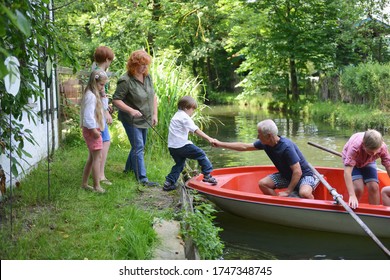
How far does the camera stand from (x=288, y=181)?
273 inches

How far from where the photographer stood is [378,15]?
91.5 feet

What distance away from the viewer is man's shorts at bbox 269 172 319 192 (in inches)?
265

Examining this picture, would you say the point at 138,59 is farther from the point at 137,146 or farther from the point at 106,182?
the point at 106,182

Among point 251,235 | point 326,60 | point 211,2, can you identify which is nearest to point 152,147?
point 251,235

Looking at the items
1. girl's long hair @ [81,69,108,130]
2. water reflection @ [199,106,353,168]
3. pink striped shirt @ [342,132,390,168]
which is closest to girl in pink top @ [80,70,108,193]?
girl's long hair @ [81,69,108,130]

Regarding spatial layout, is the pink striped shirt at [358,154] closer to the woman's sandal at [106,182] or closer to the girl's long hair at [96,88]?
the girl's long hair at [96,88]

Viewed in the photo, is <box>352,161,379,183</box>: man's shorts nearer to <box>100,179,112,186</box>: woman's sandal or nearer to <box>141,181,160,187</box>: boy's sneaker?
<box>141,181,160,187</box>: boy's sneaker

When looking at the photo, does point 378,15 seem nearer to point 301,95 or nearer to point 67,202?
point 301,95

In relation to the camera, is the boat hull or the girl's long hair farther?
the girl's long hair

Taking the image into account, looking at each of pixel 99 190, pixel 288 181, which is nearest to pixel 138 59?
pixel 99 190

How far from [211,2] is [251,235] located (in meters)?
17.0

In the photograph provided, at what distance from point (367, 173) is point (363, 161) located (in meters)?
0.23

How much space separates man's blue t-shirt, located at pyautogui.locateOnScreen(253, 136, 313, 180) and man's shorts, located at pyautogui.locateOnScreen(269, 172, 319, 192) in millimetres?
56

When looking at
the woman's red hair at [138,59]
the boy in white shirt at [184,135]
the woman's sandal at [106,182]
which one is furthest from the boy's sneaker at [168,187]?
the woman's red hair at [138,59]
